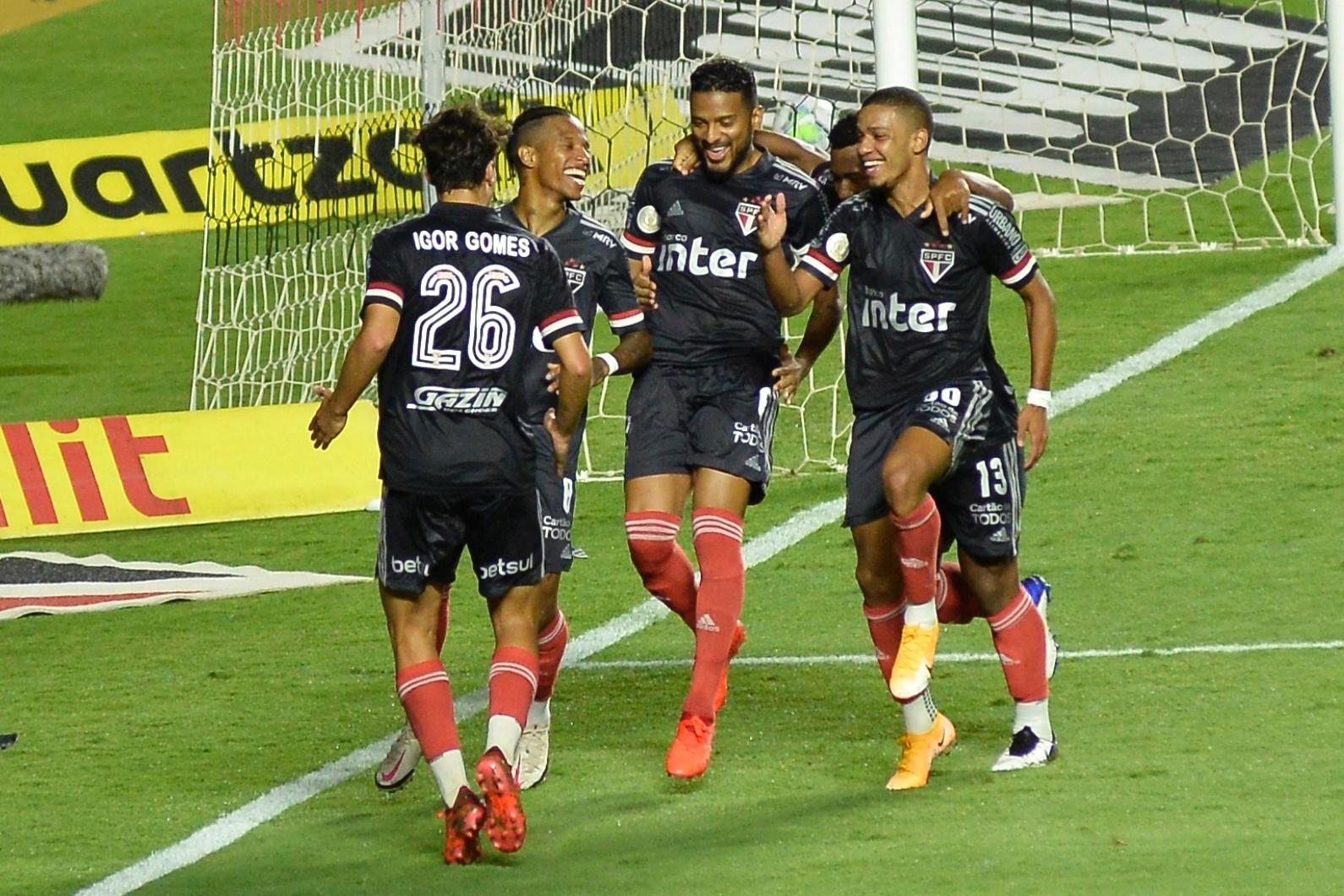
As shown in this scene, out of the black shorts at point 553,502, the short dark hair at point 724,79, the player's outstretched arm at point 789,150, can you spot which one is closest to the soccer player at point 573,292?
the black shorts at point 553,502

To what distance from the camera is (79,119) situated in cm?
2041

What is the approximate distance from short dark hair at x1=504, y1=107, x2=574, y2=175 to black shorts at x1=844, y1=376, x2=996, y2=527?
115 cm

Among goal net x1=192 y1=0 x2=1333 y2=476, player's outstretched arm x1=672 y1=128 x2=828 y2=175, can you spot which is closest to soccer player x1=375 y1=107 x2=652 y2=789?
player's outstretched arm x1=672 y1=128 x2=828 y2=175

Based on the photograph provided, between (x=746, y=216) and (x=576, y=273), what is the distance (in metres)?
0.52

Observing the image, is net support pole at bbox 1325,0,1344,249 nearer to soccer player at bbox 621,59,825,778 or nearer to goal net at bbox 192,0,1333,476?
goal net at bbox 192,0,1333,476

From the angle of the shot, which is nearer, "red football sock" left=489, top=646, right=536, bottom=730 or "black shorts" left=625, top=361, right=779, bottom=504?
"red football sock" left=489, top=646, right=536, bottom=730

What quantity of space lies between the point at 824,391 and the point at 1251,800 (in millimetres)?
6063

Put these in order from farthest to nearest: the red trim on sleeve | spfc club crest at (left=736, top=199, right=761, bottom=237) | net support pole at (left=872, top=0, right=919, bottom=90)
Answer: net support pole at (left=872, top=0, right=919, bottom=90), spfc club crest at (left=736, top=199, right=761, bottom=237), the red trim on sleeve

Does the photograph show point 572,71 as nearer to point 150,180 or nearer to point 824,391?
point 824,391

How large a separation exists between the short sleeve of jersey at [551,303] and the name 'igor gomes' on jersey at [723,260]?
1.04 meters

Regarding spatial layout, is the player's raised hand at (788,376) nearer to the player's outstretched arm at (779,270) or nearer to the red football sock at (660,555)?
the player's outstretched arm at (779,270)

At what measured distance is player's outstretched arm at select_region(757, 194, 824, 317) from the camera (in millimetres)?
6207

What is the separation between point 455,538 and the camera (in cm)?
579

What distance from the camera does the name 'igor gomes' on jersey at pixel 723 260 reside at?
675 centimetres
